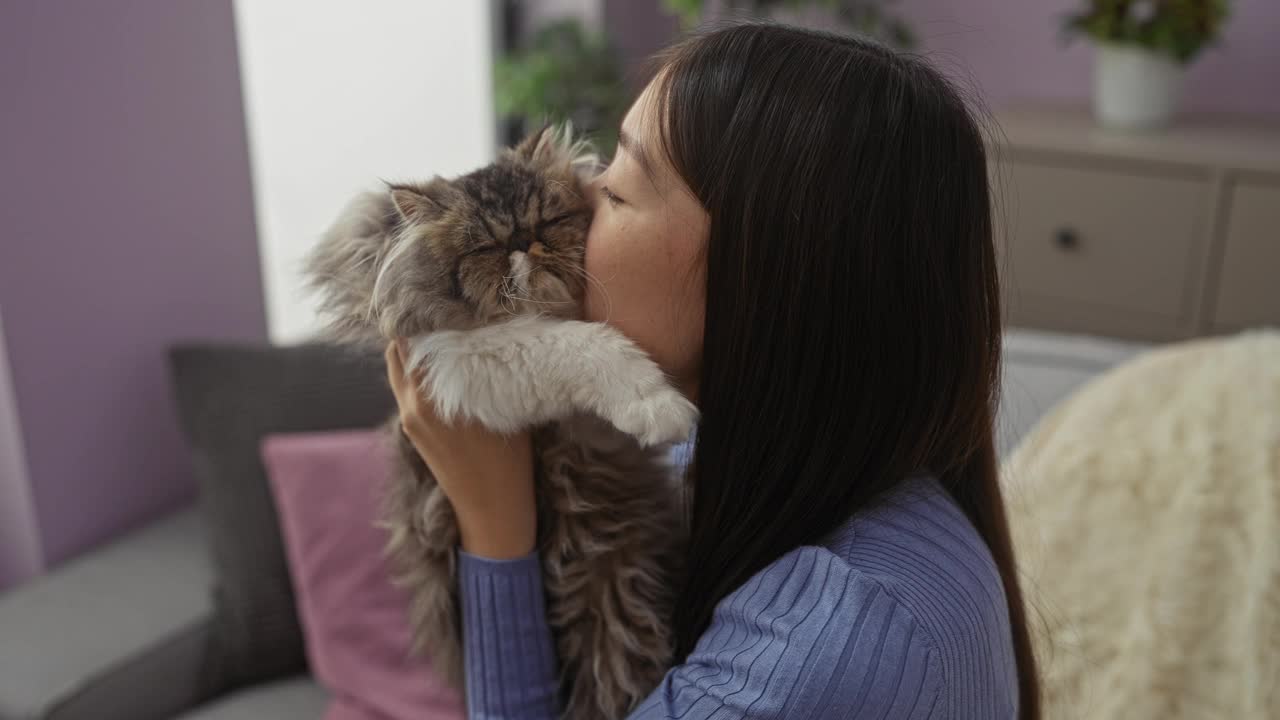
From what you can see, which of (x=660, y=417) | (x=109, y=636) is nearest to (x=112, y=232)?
(x=109, y=636)

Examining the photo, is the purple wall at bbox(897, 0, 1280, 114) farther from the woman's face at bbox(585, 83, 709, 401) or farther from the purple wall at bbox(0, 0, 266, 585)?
the woman's face at bbox(585, 83, 709, 401)

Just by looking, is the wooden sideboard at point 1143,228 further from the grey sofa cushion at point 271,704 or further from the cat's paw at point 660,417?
the cat's paw at point 660,417

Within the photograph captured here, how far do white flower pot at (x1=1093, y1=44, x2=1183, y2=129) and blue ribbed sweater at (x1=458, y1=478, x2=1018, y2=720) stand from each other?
Answer: 2.22 m

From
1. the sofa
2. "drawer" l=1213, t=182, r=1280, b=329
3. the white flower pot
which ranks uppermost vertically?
the white flower pot

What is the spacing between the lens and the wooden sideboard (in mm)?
2600

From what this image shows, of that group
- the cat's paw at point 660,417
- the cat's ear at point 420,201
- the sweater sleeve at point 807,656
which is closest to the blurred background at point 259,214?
the cat's ear at point 420,201

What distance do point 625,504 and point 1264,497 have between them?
2.68 feet

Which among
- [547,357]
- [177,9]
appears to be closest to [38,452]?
[177,9]

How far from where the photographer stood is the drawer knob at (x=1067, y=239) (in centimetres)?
278

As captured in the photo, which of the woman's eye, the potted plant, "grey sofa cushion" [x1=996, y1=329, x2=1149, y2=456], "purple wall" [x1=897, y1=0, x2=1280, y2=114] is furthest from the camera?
"purple wall" [x1=897, y1=0, x2=1280, y2=114]

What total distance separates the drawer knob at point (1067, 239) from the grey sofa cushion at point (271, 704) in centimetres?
208

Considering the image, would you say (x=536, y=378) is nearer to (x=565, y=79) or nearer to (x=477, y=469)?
(x=477, y=469)

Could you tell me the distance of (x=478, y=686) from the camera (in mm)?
1026

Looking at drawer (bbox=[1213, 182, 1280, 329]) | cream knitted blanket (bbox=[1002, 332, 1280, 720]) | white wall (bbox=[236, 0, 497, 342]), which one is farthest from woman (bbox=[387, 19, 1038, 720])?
drawer (bbox=[1213, 182, 1280, 329])
